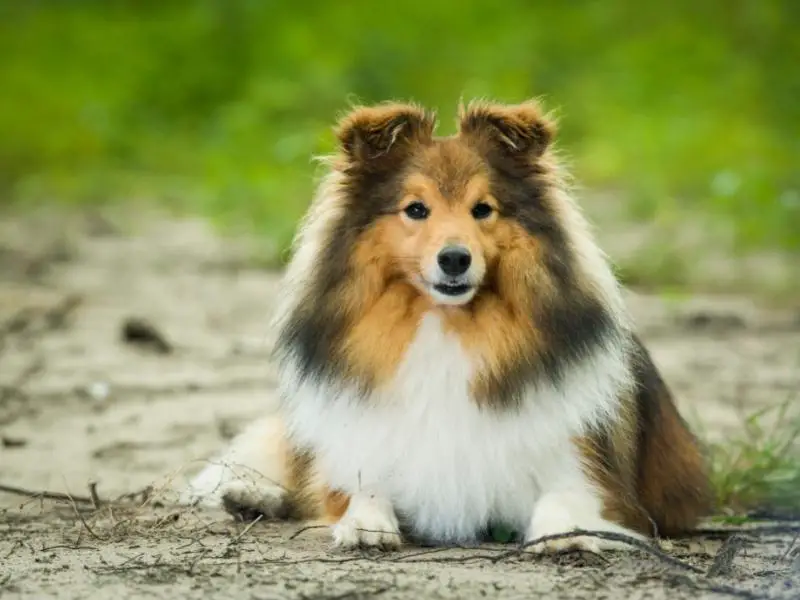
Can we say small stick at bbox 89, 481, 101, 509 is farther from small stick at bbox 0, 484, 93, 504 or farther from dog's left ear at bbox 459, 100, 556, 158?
dog's left ear at bbox 459, 100, 556, 158

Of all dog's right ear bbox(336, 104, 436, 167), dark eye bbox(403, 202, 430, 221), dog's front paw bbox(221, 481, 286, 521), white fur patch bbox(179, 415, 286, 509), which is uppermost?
dog's right ear bbox(336, 104, 436, 167)

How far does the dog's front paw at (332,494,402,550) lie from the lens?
4453 millimetres

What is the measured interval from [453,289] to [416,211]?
0.98 feet

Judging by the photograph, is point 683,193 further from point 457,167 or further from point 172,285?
point 457,167

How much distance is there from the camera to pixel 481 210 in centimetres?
459

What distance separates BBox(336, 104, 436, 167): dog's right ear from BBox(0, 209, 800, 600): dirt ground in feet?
4.06

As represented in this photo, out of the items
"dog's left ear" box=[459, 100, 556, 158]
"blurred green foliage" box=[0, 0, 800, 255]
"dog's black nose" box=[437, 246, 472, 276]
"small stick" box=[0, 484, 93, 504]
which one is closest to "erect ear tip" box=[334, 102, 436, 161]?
"dog's left ear" box=[459, 100, 556, 158]

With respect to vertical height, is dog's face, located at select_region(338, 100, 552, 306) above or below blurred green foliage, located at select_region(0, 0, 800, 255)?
below

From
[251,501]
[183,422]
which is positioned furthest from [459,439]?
[183,422]

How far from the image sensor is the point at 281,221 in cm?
1139

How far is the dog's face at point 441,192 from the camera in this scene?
446 cm

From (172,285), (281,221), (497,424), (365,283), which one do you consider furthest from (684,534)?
(281,221)

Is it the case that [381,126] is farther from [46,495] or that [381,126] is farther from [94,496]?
[46,495]

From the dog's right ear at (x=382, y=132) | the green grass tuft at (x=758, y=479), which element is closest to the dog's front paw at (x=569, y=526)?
the green grass tuft at (x=758, y=479)
